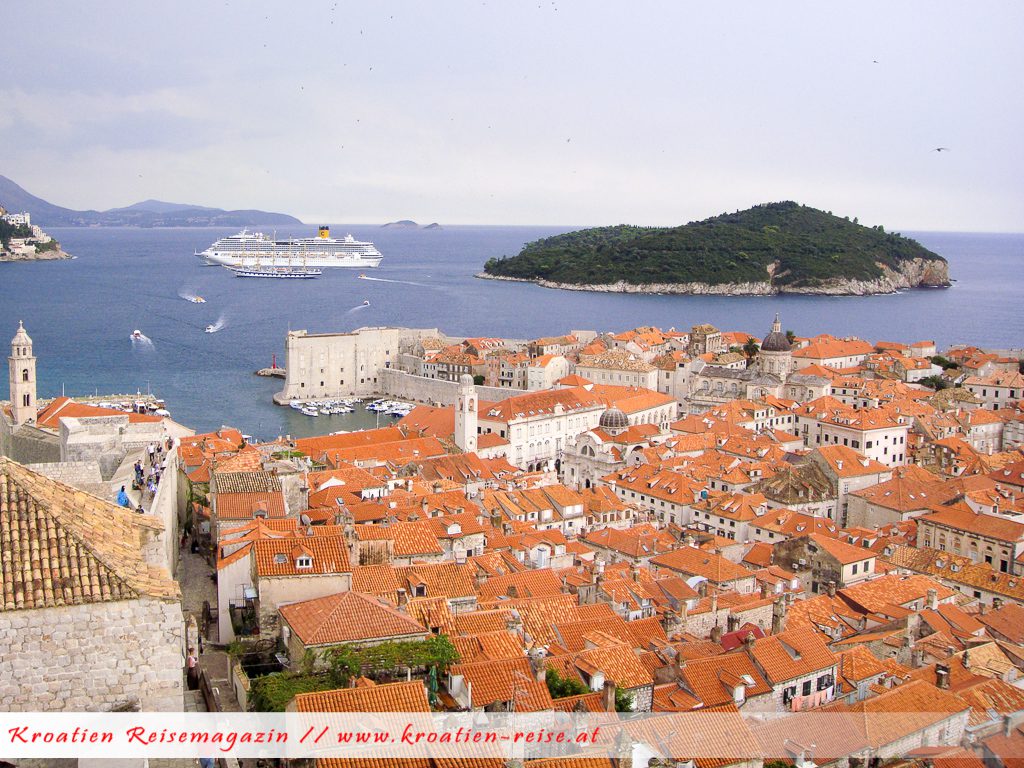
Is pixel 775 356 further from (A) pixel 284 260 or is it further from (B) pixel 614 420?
(A) pixel 284 260

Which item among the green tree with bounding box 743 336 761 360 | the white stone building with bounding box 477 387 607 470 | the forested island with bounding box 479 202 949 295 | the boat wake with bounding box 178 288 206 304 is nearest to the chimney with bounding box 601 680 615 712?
the white stone building with bounding box 477 387 607 470

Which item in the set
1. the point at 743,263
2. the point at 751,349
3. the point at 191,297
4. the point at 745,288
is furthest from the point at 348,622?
the point at 743,263

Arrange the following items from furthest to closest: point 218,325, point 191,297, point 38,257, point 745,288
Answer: point 38,257, point 745,288, point 191,297, point 218,325

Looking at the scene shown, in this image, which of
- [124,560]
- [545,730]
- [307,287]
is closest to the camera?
[124,560]

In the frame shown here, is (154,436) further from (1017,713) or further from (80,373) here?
(80,373)

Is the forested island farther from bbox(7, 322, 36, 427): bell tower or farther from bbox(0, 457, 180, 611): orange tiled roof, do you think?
bbox(0, 457, 180, 611): orange tiled roof

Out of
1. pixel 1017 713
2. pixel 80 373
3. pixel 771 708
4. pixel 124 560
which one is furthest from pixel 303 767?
pixel 80 373
